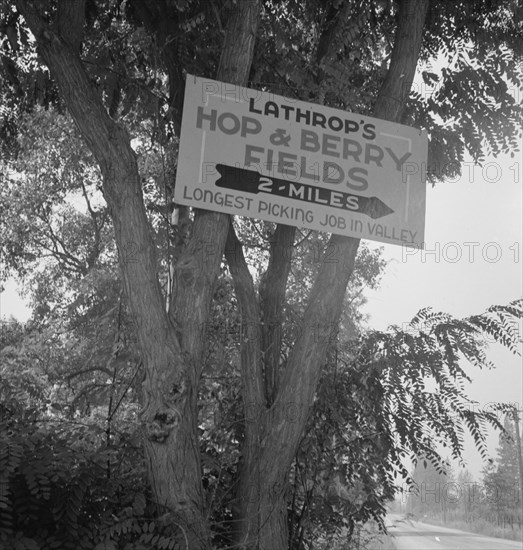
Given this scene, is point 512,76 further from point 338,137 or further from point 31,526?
point 31,526

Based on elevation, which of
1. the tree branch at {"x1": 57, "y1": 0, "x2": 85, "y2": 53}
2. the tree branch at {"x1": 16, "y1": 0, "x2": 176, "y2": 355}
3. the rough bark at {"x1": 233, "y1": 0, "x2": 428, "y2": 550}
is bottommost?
the rough bark at {"x1": 233, "y1": 0, "x2": 428, "y2": 550}

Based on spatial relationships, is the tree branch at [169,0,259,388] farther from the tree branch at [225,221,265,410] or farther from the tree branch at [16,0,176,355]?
the tree branch at [225,221,265,410]

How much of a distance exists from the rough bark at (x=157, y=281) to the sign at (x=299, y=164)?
0.22 meters

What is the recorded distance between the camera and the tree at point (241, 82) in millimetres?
3740

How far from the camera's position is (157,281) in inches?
152

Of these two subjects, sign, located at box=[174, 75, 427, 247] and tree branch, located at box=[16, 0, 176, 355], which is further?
sign, located at box=[174, 75, 427, 247]

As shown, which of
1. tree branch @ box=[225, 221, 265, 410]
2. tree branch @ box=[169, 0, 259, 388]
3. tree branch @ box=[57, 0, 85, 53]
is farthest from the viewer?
tree branch @ box=[225, 221, 265, 410]

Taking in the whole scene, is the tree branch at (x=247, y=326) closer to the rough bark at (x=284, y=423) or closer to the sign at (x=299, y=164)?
the rough bark at (x=284, y=423)

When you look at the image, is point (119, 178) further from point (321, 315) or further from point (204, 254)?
point (321, 315)

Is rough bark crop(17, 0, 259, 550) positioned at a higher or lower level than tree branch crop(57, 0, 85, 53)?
lower

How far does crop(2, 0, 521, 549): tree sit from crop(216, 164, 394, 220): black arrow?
0.24 metres

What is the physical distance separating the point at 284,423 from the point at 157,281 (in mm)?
1180

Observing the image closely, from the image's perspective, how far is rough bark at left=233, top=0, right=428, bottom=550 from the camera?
3975mm

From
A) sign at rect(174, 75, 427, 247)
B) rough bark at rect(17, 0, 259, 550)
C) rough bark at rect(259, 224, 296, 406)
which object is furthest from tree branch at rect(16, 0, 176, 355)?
rough bark at rect(259, 224, 296, 406)
